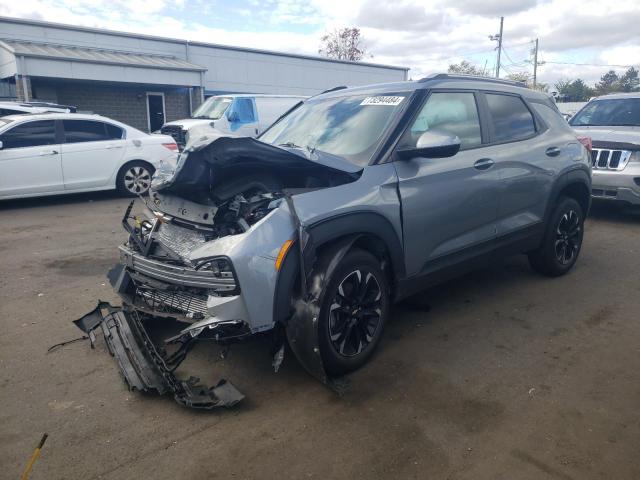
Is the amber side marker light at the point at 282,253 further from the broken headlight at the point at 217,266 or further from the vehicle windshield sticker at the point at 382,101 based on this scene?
the vehicle windshield sticker at the point at 382,101

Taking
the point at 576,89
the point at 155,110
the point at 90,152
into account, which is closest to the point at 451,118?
the point at 90,152

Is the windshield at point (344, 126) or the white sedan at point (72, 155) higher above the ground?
the windshield at point (344, 126)

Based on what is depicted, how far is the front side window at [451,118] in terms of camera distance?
4.06 meters

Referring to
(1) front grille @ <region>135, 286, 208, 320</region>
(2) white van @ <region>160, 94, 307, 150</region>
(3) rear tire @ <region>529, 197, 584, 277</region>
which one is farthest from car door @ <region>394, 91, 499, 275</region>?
(2) white van @ <region>160, 94, 307, 150</region>

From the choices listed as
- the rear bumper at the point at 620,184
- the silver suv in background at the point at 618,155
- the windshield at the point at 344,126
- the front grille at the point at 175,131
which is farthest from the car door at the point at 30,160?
the rear bumper at the point at 620,184

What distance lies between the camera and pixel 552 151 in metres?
5.11

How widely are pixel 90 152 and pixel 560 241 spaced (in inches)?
317

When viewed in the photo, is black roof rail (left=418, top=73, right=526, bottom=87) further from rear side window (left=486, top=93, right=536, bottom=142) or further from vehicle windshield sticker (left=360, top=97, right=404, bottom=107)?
vehicle windshield sticker (left=360, top=97, right=404, bottom=107)

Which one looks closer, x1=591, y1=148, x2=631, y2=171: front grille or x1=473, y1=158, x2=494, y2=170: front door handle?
x1=473, y1=158, x2=494, y2=170: front door handle

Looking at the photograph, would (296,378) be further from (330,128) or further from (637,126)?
(637,126)

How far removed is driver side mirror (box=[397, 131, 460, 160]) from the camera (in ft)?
11.9

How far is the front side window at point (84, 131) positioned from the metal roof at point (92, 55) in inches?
355

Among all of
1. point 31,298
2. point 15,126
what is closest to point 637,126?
point 31,298

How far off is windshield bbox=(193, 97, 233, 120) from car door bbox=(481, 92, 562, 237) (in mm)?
10818
